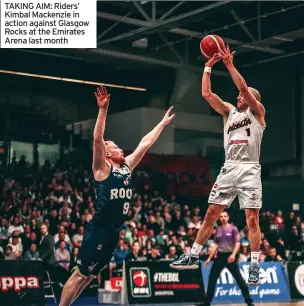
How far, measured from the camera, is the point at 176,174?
29.1m

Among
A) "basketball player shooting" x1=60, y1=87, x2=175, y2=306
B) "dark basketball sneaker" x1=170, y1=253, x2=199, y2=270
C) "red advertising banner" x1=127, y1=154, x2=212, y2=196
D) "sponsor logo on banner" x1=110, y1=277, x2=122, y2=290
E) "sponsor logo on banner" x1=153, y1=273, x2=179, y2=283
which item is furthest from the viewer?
"red advertising banner" x1=127, y1=154, x2=212, y2=196

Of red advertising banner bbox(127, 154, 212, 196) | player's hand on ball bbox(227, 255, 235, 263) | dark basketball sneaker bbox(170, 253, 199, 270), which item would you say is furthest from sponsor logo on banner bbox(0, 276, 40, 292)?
red advertising banner bbox(127, 154, 212, 196)

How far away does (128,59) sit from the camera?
2720 centimetres

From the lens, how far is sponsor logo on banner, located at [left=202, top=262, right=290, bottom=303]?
17.1 metres

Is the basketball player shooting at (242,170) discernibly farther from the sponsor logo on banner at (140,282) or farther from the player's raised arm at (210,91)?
the sponsor logo on banner at (140,282)

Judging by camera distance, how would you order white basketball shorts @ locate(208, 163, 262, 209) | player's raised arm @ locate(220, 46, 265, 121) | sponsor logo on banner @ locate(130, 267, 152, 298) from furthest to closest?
sponsor logo on banner @ locate(130, 267, 152, 298)
white basketball shorts @ locate(208, 163, 262, 209)
player's raised arm @ locate(220, 46, 265, 121)

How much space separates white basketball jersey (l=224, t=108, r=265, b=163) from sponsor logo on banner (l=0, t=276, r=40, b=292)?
720cm

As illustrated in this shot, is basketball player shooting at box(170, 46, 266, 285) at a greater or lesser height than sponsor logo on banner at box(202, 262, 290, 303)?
greater

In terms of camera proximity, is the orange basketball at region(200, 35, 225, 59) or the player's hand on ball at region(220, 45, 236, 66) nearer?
the player's hand on ball at region(220, 45, 236, 66)

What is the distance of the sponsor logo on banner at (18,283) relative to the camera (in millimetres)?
14461

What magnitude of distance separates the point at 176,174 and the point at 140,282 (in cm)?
1303

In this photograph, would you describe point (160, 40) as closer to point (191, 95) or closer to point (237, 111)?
point (191, 95)

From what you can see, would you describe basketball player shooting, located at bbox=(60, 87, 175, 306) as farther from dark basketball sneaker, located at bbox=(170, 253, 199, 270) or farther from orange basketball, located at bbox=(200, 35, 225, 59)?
orange basketball, located at bbox=(200, 35, 225, 59)

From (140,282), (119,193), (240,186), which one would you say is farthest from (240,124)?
(140,282)
